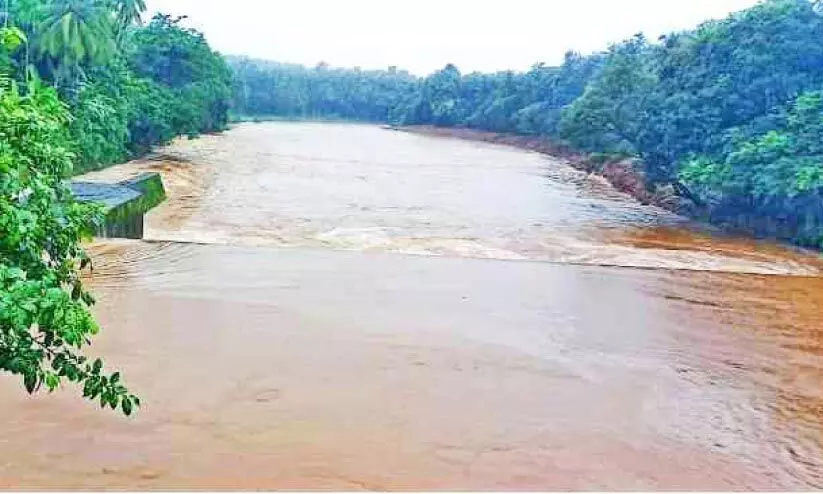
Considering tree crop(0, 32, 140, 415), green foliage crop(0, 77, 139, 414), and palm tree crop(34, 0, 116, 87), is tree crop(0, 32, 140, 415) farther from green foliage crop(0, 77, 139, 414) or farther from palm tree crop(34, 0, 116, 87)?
palm tree crop(34, 0, 116, 87)

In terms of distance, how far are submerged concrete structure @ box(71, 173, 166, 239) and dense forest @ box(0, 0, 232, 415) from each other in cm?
94

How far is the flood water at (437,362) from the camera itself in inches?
251

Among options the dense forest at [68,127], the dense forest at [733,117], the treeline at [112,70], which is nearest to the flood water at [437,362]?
the dense forest at [68,127]

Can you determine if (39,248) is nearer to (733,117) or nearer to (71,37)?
(733,117)

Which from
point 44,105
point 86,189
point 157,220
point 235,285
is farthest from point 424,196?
point 44,105

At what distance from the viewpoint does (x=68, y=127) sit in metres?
13.1

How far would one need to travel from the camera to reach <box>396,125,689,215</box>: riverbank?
23.1 meters

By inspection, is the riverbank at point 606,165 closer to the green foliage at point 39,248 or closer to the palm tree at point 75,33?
the palm tree at point 75,33

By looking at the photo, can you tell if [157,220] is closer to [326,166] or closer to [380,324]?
[380,324]

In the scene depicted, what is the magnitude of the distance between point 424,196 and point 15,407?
16751mm

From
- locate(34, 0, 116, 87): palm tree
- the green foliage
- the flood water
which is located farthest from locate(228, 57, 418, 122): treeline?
the green foliage

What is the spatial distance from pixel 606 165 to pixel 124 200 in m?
18.5

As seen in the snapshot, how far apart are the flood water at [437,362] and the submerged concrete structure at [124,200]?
528 mm

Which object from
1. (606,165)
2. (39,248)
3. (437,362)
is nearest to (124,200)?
(437,362)
